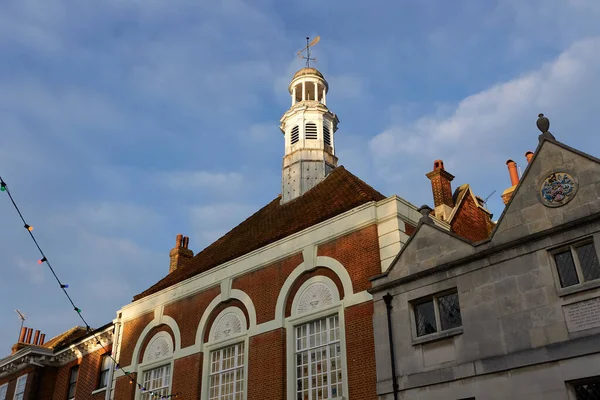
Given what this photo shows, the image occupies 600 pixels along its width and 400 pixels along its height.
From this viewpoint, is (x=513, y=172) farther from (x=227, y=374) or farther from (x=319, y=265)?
(x=227, y=374)

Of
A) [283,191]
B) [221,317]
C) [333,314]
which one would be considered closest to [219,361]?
[221,317]

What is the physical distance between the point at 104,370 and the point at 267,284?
37.7 feet

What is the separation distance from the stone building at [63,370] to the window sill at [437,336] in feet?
53.2

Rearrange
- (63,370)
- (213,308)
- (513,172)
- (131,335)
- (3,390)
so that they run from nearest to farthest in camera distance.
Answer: (213,308) → (131,335) → (513,172) → (63,370) → (3,390)

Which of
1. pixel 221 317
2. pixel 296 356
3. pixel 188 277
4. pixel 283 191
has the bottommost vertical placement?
pixel 296 356

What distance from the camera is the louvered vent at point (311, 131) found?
28770 millimetres

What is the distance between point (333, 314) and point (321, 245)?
2.45 m

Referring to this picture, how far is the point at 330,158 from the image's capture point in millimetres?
28250

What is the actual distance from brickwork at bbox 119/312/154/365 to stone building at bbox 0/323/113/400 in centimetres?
128

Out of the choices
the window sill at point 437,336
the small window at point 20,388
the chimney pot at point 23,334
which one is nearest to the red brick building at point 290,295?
the window sill at point 437,336

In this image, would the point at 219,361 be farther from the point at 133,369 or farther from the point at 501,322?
the point at 501,322

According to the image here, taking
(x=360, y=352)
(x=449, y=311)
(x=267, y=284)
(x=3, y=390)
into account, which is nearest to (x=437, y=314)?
(x=449, y=311)

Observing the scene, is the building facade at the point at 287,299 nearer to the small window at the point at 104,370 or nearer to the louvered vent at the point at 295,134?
the louvered vent at the point at 295,134

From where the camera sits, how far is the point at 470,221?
82.4ft
